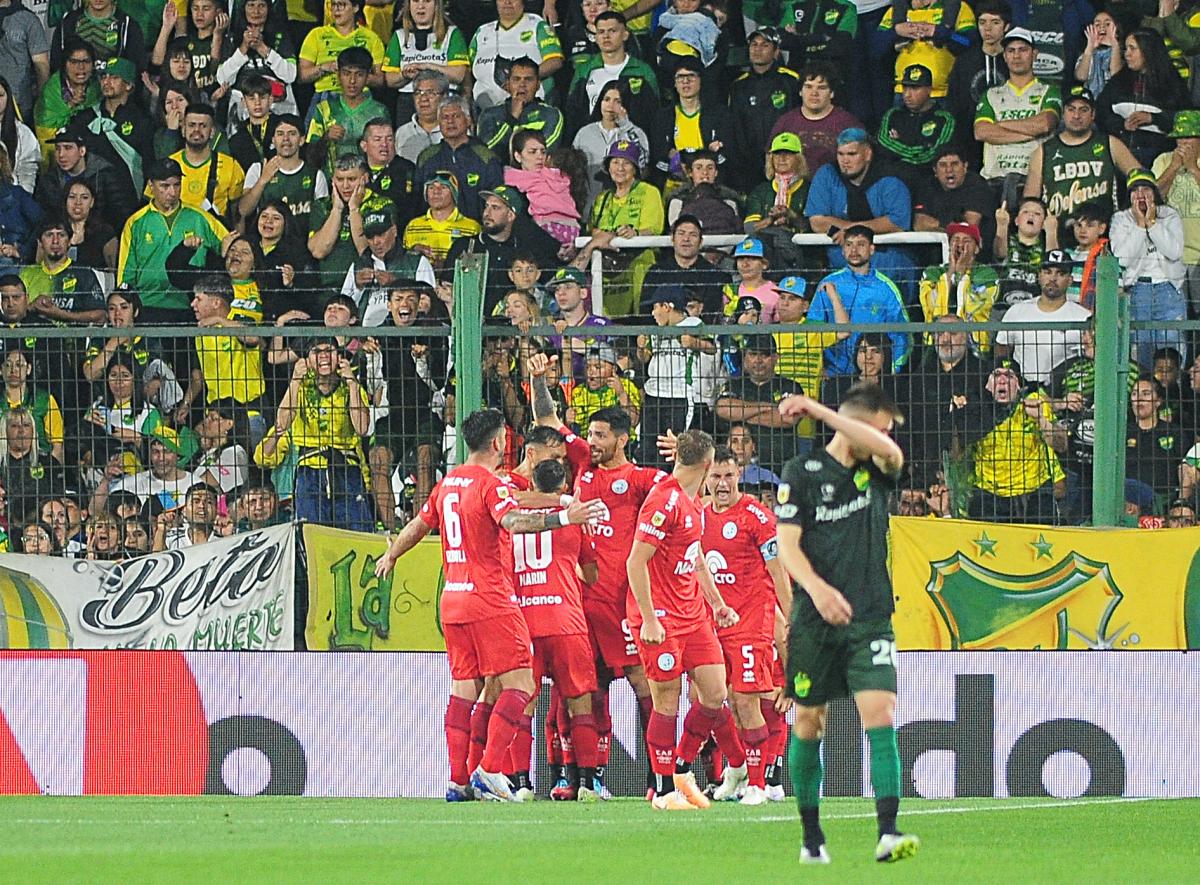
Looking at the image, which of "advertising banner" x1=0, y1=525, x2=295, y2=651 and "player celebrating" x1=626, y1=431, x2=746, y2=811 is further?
"advertising banner" x1=0, y1=525, x2=295, y2=651

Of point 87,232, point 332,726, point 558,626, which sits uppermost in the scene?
point 87,232

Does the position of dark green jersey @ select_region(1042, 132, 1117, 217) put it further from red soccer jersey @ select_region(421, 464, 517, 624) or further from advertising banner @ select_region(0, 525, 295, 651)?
advertising banner @ select_region(0, 525, 295, 651)

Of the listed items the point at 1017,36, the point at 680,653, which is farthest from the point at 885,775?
the point at 1017,36

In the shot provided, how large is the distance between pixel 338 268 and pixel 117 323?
1921 millimetres

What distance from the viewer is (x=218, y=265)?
16469 mm

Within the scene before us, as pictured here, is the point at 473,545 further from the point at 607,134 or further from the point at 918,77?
the point at 918,77

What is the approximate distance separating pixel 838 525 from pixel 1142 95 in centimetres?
985

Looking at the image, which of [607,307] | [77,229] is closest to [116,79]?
[77,229]

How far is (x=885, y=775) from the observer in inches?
303

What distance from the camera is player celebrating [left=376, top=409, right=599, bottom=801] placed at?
37.5ft

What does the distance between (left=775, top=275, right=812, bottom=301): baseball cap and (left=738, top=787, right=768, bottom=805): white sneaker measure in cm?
410

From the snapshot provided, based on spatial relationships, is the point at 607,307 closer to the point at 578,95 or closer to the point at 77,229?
the point at 578,95

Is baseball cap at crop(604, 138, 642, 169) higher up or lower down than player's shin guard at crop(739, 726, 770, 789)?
higher up

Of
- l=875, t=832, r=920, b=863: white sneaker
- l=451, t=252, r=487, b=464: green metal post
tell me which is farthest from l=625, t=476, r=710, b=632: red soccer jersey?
l=875, t=832, r=920, b=863: white sneaker
